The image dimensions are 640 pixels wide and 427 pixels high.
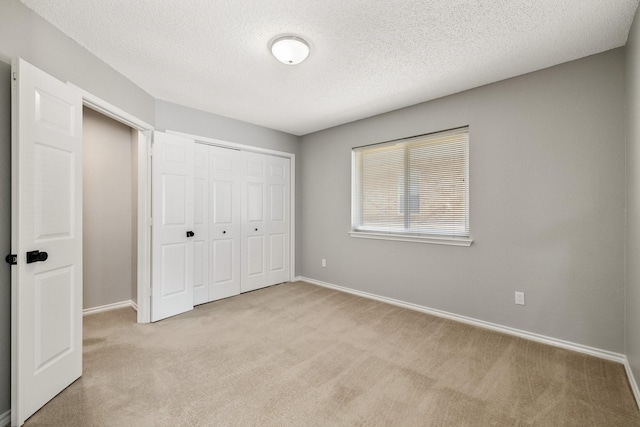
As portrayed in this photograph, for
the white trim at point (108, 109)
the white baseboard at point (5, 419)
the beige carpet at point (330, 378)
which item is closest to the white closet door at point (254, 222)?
the beige carpet at point (330, 378)

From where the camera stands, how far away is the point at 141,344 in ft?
8.57

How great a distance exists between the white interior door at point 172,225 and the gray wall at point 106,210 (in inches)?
37.5

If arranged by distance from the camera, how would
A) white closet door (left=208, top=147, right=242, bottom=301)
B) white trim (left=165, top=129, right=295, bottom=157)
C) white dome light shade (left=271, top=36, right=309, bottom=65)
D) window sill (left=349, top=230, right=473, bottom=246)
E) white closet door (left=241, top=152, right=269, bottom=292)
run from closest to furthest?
white dome light shade (left=271, top=36, right=309, bottom=65)
window sill (left=349, top=230, right=473, bottom=246)
white trim (left=165, top=129, right=295, bottom=157)
white closet door (left=208, top=147, right=242, bottom=301)
white closet door (left=241, top=152, right=269, bottom=292)

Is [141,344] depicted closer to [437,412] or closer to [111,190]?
[111,190]

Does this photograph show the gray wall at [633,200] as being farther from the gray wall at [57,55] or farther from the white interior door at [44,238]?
the gray wall at [57,55]

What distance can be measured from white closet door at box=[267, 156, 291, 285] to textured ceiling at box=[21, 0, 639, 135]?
1634 millimetres

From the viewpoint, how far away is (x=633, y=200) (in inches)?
77.9

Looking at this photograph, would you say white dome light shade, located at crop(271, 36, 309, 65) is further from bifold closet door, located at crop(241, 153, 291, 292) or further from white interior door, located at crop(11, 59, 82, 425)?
bifold closet door, located at crop(241, 153, 291, 292)

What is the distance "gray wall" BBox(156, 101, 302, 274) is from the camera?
3.43m

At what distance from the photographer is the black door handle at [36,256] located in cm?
166

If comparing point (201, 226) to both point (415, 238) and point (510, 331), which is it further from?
point (510, 331)

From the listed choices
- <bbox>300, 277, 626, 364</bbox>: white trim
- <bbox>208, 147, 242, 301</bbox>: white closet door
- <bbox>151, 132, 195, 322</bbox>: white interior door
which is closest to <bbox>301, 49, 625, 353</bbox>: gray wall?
<bbox>300, 277, 626, 364</bbox>: white trim

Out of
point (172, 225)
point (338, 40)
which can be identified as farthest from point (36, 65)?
point (338, 40)

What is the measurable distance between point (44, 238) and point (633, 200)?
4005mm
